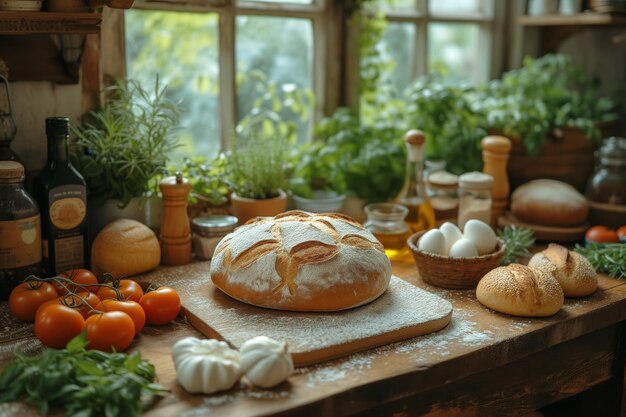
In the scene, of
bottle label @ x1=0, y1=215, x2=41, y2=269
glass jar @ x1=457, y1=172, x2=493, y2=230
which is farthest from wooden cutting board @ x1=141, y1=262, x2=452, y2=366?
glass jar @ x1=457, y1=172, x2=493, y2=230

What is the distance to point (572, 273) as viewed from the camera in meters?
1.68

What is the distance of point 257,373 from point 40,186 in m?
0.74

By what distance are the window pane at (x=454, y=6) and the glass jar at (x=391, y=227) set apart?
3.15 feet

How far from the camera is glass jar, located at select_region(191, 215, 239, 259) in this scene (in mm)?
1874

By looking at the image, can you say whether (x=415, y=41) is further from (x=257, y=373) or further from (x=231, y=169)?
(x=257, y=373)

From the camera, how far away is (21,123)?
5.82 feet

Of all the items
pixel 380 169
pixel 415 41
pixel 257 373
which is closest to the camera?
pixel 257 373

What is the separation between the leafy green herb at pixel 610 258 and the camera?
1841 mm

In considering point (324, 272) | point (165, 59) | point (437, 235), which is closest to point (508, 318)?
point (437, 235)

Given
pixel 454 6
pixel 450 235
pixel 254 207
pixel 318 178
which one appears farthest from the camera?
pixel 454 6

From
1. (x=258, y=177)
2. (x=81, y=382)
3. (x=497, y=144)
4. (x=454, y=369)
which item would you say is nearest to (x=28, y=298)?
(x=81, y=382)

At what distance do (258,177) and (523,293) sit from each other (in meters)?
0.75

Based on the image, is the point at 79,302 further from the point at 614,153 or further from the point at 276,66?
the point at 614,153

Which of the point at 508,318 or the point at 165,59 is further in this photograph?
the point at 165,59
